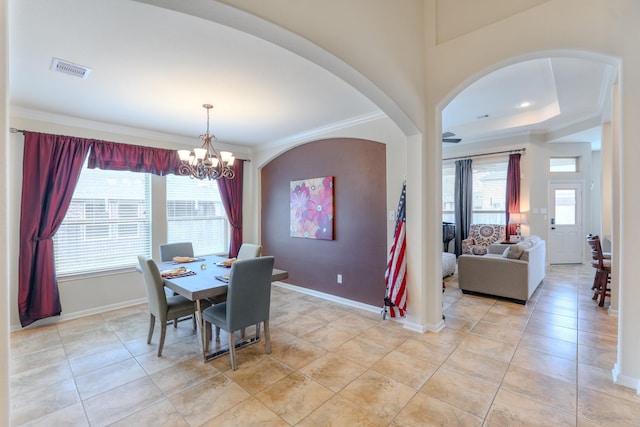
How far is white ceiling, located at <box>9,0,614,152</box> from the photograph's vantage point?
1.96m

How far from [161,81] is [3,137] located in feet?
7.20

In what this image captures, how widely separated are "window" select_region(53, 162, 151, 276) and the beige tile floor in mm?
887

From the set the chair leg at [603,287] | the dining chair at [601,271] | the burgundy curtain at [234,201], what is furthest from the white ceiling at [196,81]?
the chair leg at [603,287]

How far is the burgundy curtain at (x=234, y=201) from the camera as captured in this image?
5.36 meters

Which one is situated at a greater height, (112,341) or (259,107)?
(259,107)

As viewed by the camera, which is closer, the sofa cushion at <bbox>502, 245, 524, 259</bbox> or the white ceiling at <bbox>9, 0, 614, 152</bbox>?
the white ceiling at <bbox>9, 0, 614, 152</bbox>

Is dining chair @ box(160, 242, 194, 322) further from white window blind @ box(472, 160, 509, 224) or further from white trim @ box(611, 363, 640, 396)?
white window blind @ box(472, 160, 509, 224)

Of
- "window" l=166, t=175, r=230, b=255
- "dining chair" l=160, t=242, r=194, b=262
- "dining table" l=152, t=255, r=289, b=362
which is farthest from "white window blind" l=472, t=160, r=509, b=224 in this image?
"dining chair" l=160, t=242, r=194, b=262

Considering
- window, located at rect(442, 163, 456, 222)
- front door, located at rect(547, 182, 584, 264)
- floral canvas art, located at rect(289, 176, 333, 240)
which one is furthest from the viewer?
window, located at rect(442, 163, 456, 222)

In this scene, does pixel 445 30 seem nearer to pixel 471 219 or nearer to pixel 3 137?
pixel 3 137

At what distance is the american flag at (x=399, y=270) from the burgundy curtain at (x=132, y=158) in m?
3.63

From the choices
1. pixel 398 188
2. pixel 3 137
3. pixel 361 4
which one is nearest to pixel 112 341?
pixel 3 137

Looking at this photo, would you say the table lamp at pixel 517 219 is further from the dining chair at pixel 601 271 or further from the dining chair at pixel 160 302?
the dining chair at pixel 160 302

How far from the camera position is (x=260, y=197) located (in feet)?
18.9
